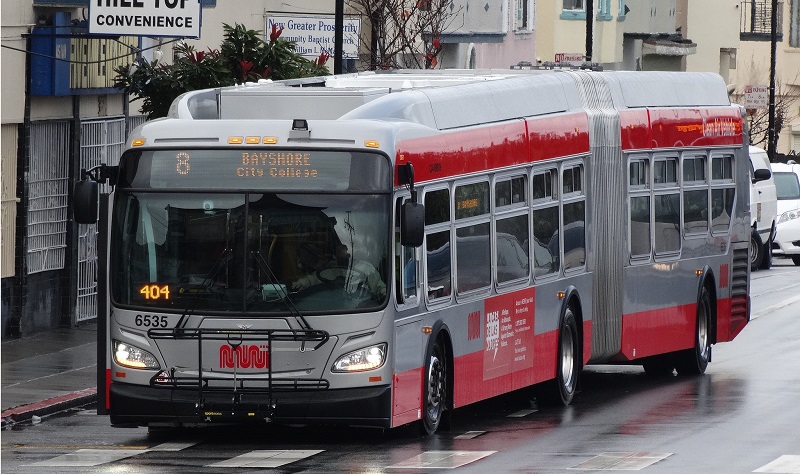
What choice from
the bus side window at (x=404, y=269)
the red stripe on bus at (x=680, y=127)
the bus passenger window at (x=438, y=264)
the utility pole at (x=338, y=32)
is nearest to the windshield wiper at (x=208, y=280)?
the bus side window at (x=404, y=269)

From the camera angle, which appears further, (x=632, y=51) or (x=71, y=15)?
(x=632, y=51)

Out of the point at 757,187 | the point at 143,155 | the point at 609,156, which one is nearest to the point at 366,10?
the point at 757,187

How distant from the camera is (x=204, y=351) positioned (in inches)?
570

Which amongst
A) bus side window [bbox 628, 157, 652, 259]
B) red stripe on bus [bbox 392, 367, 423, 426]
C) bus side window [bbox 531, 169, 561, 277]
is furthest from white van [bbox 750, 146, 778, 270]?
red stripe on bus [bbox 392, 367, 423, 426]

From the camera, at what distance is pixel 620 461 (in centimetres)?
1409

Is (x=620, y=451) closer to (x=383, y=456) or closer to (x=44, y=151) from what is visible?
(x=383, y=456)

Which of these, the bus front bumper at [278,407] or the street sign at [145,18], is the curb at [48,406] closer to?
the bus front bumper at [278,407]

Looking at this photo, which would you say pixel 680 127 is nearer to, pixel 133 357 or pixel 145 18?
pixel 145 18

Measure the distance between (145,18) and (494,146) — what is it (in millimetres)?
6405

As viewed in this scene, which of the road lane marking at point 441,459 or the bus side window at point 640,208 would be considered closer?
the road lane marking at point 441,459

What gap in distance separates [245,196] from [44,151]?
404 inches

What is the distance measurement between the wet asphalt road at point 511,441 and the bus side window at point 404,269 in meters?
1.16

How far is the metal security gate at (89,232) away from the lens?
25.3 m

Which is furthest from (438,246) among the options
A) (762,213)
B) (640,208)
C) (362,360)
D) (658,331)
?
(762,213)
